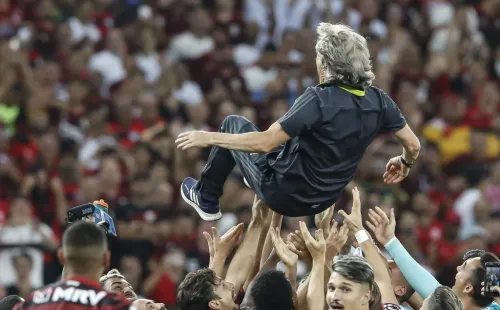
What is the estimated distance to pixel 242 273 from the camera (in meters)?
7.54

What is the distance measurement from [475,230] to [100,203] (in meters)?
6.80

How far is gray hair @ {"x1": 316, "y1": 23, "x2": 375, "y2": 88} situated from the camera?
6820 mm

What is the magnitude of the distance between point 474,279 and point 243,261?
1.42m

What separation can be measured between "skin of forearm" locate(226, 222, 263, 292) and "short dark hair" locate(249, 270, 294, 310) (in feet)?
2.36

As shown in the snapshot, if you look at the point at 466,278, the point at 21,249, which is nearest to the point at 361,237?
the point at 466,278

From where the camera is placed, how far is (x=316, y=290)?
22.5 feet

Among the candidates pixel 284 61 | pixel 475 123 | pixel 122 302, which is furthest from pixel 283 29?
pixel 122 302

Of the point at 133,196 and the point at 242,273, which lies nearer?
the point at 242,273

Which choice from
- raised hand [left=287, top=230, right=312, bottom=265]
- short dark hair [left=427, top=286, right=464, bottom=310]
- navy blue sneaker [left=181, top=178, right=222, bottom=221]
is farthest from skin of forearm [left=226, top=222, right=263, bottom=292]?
short dark hair [left=427, top=286, right=464, bottom=310]

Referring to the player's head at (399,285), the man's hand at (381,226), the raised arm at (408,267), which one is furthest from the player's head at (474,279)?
the man's hand at (381,226)

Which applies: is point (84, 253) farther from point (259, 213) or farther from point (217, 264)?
point (259, 213)

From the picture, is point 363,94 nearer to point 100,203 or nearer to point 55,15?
point 100,203

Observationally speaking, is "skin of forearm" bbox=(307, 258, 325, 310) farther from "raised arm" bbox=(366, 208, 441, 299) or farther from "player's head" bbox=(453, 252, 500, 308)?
"player's head" bbox=(453, 252, 500, 308)

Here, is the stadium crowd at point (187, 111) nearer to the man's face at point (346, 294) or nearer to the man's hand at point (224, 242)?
the man's hand at point (224, 242)
